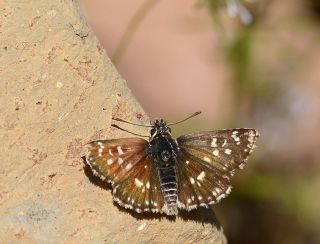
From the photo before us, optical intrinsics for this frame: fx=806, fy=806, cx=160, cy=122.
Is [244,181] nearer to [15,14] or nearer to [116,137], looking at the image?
[116,137]

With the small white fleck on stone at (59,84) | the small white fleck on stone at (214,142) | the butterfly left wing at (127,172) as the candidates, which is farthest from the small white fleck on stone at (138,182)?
→ the small white fleck on stone at (59,84)

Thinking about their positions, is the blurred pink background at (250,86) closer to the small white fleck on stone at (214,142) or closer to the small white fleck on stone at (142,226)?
the small white fleck on stone at (214,142)

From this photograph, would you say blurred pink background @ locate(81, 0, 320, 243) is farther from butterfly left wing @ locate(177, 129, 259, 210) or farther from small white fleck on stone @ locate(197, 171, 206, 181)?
small white fleck on stone @ locate(197, 171, 206, 181)

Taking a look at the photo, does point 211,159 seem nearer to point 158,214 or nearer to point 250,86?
point 158,214

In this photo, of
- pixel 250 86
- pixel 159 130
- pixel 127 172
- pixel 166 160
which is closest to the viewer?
pixel 127 172

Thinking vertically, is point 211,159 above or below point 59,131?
below

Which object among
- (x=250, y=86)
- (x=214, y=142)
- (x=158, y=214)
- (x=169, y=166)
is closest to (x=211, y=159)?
(x=214, y=142)
